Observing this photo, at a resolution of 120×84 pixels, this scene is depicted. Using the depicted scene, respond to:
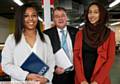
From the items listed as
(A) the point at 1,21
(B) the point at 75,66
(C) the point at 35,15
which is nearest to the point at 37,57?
(C) the point at 35,15

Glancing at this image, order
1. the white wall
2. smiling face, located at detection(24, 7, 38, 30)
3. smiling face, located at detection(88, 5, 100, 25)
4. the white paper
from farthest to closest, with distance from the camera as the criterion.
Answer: the white wall → the white paper → smiling face, located at detection(88, 5, 100, 25) → smiling face, located at detection(24, 7, 38, 30)

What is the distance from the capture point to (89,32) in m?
2.82

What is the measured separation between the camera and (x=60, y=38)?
122 inches

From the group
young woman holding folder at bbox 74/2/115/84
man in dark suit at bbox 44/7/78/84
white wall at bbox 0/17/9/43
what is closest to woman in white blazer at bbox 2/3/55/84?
young woman holding folder at bbox 74/2/115/84

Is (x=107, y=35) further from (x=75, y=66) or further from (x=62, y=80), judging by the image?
(x=62, y=80)

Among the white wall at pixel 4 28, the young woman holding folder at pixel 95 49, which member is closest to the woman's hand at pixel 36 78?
the young woman holding folder at pixel 95 49

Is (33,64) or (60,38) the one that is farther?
(60,38)

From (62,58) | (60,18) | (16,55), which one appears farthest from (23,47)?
(60,18)

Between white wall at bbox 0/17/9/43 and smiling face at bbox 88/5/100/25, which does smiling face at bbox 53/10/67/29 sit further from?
white wall at bbox 0/17/9/43

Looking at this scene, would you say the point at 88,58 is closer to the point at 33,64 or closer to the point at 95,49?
the point at 95,49

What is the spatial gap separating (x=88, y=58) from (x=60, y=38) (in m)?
0.46

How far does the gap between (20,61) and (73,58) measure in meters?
0.78

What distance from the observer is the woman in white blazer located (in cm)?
233

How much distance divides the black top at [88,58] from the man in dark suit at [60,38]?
0.23 m
